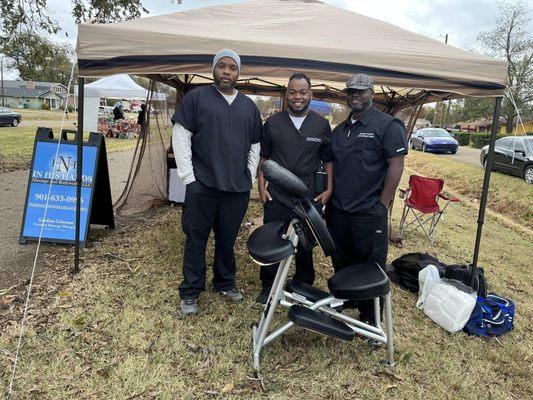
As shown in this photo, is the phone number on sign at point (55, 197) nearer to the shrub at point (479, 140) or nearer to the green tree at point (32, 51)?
the green tree at point (32, 51)

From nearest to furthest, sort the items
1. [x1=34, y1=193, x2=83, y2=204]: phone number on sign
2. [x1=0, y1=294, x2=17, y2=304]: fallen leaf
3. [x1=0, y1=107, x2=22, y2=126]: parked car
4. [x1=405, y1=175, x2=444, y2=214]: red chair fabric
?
[x1=0, y1=294, x2=17, y2=304]: fallen leaf
[x1=34, y1=193, x2=83, y2=204]: phone number on sign
[x1=405, y1=175, x2=444, y2=214]: red chair fabric
[x1=0, y1=107, x2=22, y2=126]: parked car

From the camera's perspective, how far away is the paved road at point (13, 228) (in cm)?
371

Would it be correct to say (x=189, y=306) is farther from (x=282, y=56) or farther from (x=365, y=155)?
(x=282, y=56)

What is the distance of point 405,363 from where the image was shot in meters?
2.87

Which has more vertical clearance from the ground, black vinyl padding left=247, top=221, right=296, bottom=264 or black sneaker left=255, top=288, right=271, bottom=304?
black vinyl padding left=247, top=221, right=296, bottom=264

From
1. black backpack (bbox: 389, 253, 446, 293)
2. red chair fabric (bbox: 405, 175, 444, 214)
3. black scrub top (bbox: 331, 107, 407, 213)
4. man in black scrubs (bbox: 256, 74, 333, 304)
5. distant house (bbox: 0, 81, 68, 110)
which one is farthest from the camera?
distant house (bbox: 0, 81, 68, 110)

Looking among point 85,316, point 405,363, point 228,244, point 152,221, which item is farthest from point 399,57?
point 152,221

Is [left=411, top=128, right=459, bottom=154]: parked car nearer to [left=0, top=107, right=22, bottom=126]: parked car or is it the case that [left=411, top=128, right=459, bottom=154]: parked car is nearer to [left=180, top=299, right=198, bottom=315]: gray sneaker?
[left=180, top=299, right=198, bottom=315]: gray sneaker

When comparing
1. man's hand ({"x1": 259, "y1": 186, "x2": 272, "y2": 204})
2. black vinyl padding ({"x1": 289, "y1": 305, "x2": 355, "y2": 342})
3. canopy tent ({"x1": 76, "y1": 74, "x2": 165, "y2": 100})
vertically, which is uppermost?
canopy tent ({"x1": 76, "y1": 74, "x2": 165, "y2": 100})

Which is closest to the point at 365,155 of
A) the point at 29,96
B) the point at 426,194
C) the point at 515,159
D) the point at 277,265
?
the point at 277,265

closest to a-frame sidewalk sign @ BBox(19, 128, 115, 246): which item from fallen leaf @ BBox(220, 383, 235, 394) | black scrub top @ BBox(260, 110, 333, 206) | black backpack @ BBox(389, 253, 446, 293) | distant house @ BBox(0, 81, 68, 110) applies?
black scrub top @ BBox(260, 110, 333, 206)

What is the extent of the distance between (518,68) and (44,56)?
32.0 m

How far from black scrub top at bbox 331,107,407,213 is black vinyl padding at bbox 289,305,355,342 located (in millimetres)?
824

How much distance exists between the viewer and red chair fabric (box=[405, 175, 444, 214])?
6.04 meters
